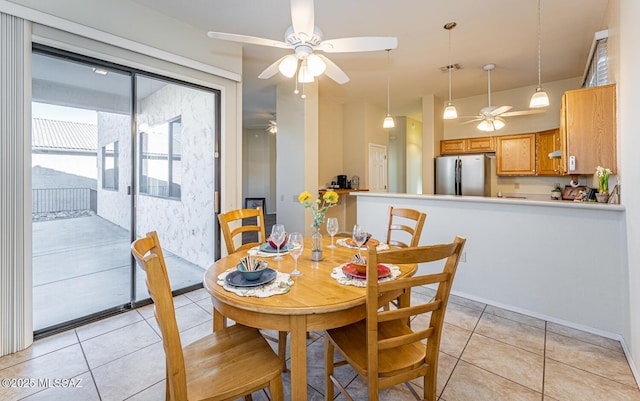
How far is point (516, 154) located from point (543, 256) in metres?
3.52

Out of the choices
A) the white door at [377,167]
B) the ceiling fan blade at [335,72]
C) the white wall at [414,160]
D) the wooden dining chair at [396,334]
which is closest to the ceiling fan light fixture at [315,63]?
the ceiling fan blade at [335,72]

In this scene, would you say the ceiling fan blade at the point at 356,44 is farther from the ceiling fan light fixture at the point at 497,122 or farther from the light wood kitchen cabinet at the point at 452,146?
the light wood kitchen cabinet at the point at 452,146

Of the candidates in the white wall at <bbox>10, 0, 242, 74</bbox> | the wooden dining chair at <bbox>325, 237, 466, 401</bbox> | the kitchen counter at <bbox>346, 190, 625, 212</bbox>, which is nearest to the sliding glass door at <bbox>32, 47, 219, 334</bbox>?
the white wall at <bbox>10, 0, 242, 74</bbox>

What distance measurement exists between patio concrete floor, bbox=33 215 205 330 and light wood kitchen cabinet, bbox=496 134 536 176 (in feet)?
20.5

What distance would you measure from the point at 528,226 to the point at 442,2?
2370 mm

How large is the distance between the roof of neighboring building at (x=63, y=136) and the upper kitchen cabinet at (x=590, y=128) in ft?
15.1

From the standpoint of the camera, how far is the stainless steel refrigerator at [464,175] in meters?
5.44

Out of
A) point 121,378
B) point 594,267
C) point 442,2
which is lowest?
point 121,378

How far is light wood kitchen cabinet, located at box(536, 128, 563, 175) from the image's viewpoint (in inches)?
192

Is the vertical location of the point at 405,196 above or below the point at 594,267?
above

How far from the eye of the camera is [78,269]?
2.71m

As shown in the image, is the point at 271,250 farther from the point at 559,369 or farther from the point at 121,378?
the point at 559,369

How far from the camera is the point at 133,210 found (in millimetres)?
2904

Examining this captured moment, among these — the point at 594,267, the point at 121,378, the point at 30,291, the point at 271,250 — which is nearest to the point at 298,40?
the point at 271,250
